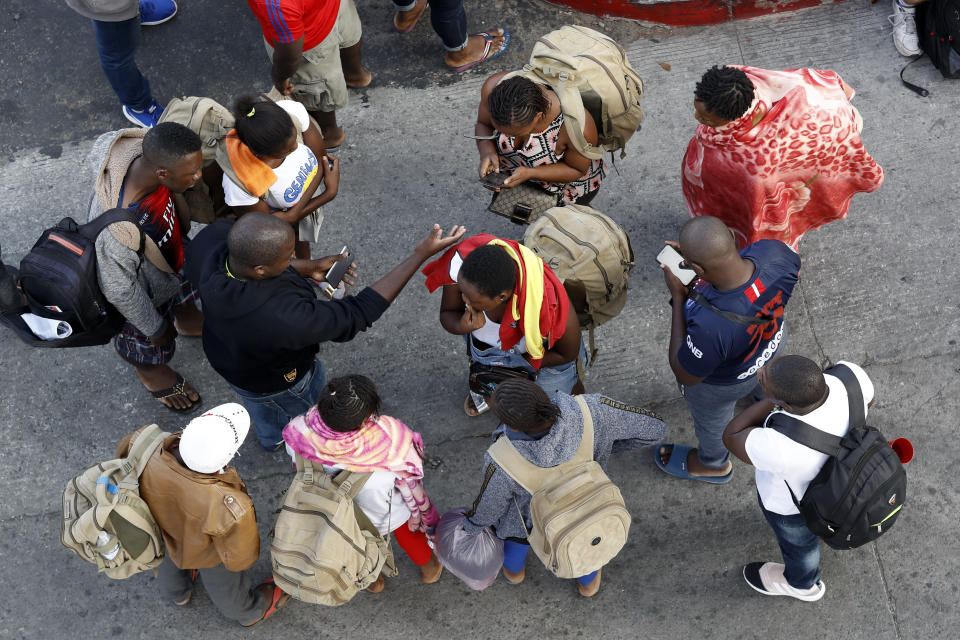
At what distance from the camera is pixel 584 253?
3.54 metres

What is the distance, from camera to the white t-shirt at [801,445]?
9.89ft

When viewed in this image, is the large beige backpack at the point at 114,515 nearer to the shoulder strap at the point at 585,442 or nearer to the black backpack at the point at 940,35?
the shoulder strap at the point at 585,442

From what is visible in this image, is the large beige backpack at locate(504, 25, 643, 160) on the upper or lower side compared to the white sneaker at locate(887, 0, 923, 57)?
upper

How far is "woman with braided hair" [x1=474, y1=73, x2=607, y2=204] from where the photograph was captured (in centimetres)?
379

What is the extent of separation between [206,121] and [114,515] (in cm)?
192

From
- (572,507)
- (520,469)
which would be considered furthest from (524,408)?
(572,507)

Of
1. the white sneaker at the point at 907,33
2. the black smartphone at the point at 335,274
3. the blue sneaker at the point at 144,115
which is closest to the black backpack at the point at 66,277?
the black smartphone at the point at 335,274

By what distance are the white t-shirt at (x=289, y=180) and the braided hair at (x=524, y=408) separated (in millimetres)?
1675

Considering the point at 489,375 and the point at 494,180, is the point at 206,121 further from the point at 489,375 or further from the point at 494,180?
the point at 489,375

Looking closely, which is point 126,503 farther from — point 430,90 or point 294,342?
point 430,90

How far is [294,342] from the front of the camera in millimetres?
3348

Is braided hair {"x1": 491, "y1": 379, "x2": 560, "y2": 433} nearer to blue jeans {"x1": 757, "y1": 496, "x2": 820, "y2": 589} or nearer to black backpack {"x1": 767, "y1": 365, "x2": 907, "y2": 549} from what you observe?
black backpack {"x1": 767, "y1": 365, "x2": 907, "y2": 549}

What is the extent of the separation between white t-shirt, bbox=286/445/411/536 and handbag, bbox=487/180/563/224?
5.15 ft

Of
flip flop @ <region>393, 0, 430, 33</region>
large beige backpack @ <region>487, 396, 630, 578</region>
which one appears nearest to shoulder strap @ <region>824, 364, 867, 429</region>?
large beige backpack @ <region>487, 396, 630, 578</region>
